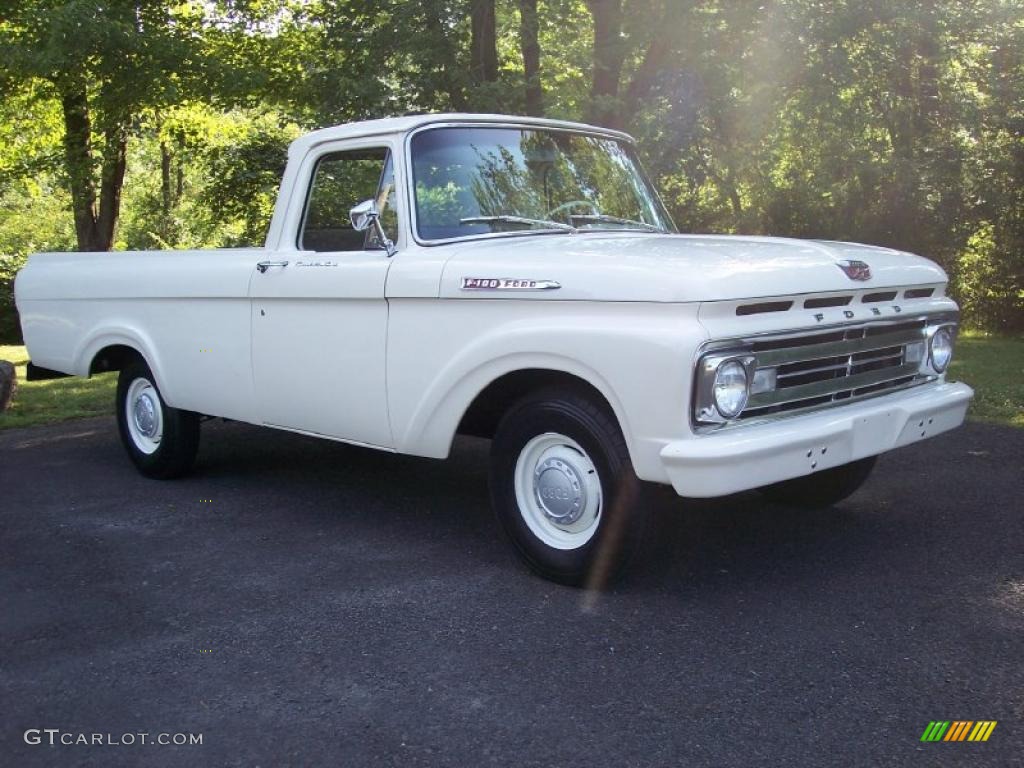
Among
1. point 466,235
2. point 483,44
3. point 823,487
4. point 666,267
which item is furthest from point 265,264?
point 483,44

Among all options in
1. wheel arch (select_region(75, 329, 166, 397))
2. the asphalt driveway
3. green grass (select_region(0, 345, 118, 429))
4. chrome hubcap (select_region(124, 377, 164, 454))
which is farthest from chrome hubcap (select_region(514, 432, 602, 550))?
green grass (select_region(0, 345, 118, 429))

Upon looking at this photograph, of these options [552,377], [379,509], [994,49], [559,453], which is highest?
[994,49]

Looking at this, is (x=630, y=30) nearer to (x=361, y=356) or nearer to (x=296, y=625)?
(x=361, y=356)

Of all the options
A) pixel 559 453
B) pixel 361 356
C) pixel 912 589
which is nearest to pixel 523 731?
pixel 559 453

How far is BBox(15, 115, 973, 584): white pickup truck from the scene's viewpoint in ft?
12.1

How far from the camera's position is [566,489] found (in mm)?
4125

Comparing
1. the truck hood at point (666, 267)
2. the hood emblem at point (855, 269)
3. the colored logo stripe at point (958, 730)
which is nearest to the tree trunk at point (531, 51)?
the truck hood at point (666, 267)

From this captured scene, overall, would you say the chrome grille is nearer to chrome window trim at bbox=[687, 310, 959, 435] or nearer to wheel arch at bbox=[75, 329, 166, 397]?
chrome window trim at bbox=[687, 310, 959, 435]

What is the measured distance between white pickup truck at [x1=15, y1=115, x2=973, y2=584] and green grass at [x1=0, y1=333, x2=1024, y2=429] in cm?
339

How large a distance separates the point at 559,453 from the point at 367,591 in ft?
3.33

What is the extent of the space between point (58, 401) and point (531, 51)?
22.5ft

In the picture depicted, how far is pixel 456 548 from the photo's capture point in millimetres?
4844

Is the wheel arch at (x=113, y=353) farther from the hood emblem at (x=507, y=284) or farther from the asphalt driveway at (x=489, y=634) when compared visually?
the hood emblem at (x=507, y=284)

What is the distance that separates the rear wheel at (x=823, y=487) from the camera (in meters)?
5.20
